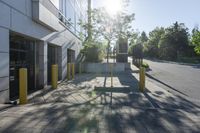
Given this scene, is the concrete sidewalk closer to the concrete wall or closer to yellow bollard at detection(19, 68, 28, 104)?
yellow bollard at detection(19, 68, 28, 104)

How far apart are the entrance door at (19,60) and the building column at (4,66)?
158 cm

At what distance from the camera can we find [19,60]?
12617mm

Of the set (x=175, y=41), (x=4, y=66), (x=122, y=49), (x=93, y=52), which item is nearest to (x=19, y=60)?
(x=4, y=66)

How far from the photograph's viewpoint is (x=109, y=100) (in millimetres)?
11219

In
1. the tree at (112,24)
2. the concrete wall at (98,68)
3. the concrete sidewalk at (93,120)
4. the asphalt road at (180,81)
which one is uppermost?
the tree at (112,24)

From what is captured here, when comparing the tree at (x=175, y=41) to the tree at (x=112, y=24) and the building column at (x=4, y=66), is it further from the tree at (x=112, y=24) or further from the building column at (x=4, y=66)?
the building column at (x=4, y=66)

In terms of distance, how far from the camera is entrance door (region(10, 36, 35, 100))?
1173 cm

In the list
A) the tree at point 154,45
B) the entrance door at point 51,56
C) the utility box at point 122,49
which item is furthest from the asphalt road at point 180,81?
the tree at point 154,45

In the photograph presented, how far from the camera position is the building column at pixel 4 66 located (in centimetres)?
948

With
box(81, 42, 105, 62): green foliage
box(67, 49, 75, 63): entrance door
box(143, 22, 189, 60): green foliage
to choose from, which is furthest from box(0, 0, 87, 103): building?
box(143, 22, 189, 60): green foliage

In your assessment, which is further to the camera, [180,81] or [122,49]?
[122,49]

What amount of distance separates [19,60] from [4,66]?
2.88 metres

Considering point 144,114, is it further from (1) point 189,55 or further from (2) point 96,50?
(1) point 189,55

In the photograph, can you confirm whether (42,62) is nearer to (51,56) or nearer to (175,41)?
(51,56)
